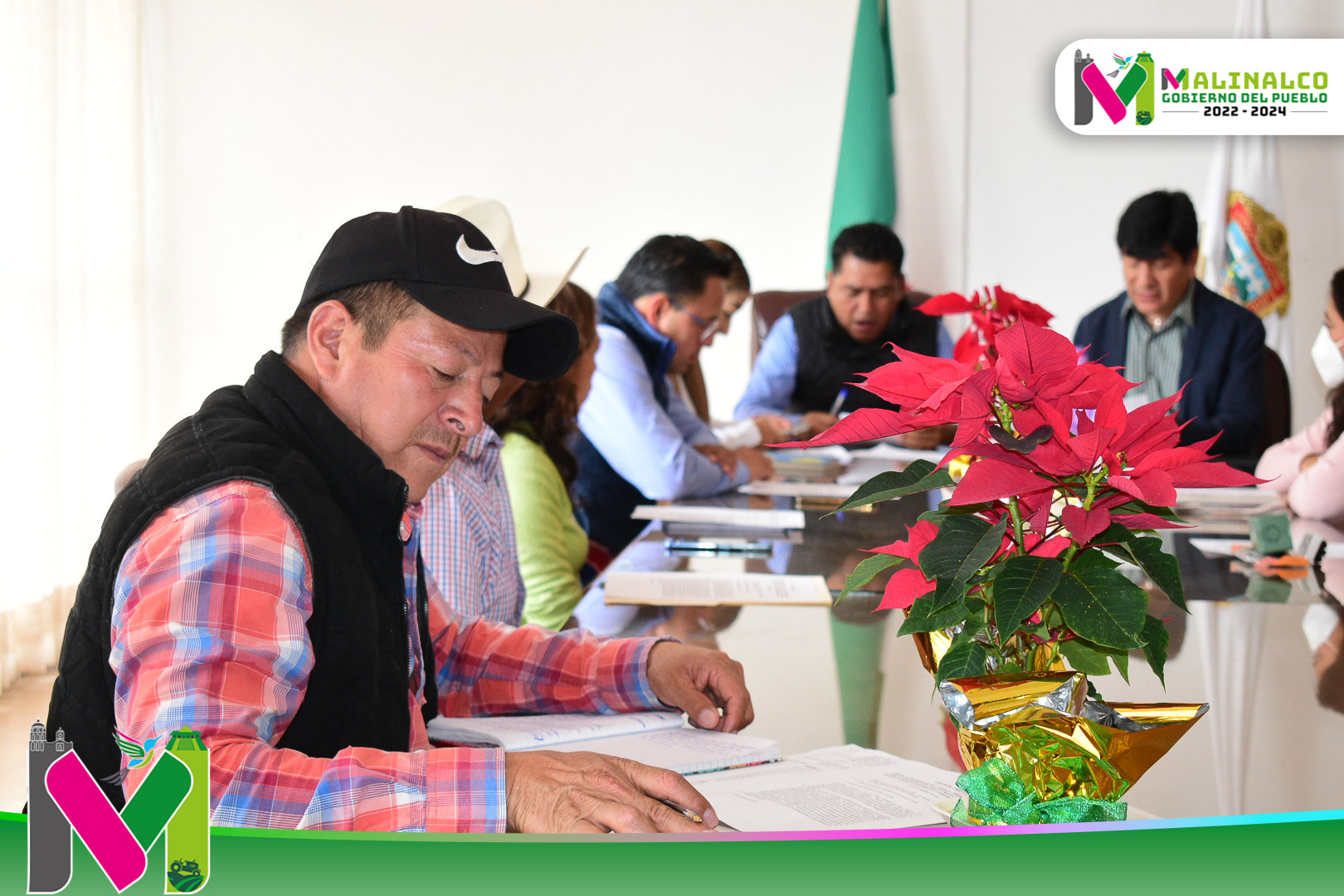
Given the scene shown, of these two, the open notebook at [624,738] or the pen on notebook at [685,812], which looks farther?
Answer: the open notebook at [624,738]

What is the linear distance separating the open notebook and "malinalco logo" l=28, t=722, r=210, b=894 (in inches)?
18.7

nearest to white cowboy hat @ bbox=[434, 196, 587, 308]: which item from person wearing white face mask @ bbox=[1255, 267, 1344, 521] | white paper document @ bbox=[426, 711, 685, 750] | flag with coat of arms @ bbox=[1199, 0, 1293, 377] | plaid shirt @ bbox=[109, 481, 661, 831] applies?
white paper document @ bbox=[426, 711, 685, 750]

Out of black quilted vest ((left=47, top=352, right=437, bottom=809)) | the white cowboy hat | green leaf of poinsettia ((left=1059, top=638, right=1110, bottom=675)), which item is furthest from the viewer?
the white cowboy hat

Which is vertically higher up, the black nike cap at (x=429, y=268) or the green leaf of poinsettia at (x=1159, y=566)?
the black nike cap at (x=429, y=268)

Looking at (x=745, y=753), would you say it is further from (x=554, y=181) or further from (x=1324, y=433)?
(x=554, y=181)

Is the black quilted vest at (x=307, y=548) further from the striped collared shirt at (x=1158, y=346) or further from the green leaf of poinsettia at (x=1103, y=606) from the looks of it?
the striped collared shirt at (x=1158, y=346)

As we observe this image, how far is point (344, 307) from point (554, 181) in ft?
13.6

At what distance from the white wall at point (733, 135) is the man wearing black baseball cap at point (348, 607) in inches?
154

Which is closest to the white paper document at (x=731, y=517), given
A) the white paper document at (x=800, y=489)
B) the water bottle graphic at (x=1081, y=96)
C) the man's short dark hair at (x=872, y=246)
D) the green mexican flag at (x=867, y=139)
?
the white paper document at (x=800, y=489)

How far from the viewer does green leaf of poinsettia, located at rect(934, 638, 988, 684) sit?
0.76 m

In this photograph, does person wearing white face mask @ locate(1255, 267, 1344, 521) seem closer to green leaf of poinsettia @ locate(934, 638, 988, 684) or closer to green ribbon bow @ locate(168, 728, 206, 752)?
green leaf of poinsettia @ locate(934, 638, 988, 684)

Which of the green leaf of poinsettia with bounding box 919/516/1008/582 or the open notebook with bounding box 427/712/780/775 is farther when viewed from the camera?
the open notebook with bounding box 427/712/780/775

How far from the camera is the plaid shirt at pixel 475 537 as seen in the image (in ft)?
5.50

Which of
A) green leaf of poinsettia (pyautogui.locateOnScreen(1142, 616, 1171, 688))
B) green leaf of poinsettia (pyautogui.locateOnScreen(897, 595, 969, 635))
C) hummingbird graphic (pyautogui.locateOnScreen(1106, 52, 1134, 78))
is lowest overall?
green leaf of poinsettia (pyautogui.locateOnScreen(1142, 616, 1171, 688))
